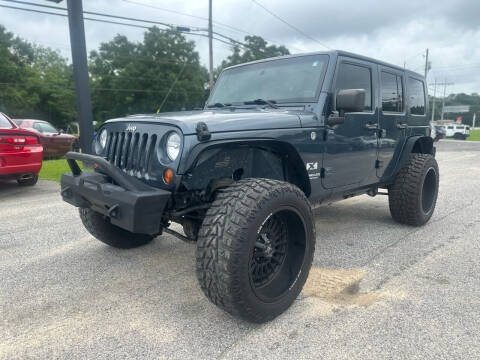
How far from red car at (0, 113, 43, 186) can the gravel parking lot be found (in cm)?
194

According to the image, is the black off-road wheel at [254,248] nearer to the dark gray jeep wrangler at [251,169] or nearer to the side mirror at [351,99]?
the dark gray jeep wrangler at [251,169]

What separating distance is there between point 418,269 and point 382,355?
4.62 feet

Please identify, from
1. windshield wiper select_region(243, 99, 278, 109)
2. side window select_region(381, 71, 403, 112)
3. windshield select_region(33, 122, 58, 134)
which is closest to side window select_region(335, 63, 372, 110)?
side window select_region(381, 71, 403, 112)

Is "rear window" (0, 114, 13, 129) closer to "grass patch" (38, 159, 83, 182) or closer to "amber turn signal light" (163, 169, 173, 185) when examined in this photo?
"grass patch" (38, 159, 83, 182)

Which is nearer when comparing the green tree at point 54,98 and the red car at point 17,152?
the red car at point 17,152

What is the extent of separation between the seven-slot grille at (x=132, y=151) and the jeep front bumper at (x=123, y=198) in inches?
5.3

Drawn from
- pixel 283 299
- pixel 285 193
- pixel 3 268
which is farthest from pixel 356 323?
pixel 3 268

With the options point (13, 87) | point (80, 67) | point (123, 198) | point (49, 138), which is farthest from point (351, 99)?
point (13, 87)

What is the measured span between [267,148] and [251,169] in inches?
8.0

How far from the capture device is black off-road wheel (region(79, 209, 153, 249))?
3287mm

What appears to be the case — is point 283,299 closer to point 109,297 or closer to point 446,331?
point 446,331

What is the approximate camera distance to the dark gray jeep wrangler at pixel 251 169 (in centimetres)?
218

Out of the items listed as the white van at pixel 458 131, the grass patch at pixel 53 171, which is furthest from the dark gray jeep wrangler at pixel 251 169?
the white van at pixel 458 131

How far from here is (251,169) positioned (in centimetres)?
279
